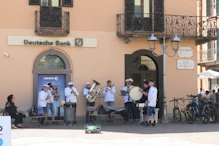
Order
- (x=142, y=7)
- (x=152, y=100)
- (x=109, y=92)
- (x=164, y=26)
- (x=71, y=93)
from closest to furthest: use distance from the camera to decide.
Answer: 1. (x=152, y=100)
2. (x=71, y=93)
3. (x=109, y=92)
4. (x=164, y=26)
5. (x=142, y=7)

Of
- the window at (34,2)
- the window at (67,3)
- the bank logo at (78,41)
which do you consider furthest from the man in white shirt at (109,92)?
the window at (34,2)

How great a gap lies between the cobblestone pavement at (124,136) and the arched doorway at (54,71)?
2.73 m

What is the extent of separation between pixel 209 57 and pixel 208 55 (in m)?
0.19

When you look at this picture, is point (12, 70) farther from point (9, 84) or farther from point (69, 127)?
point (69, 127)

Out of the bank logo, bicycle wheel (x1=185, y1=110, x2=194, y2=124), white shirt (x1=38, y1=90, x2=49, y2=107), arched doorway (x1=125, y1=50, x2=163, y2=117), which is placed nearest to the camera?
white shirt (x1=38, y1=90, x2=49, y2=107)

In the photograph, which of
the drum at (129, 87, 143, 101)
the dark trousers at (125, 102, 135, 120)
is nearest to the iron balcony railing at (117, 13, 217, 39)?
the drum at (129, 87, 143, 101)

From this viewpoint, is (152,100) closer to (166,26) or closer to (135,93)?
(135,93)

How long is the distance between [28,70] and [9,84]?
102 centimetres

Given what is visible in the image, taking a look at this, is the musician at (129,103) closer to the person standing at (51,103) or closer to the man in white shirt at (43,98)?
the person standing at (51,103)

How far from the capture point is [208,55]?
127 feet

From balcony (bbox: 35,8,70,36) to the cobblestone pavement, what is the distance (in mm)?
4303

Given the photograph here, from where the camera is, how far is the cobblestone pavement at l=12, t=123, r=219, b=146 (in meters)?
13.8

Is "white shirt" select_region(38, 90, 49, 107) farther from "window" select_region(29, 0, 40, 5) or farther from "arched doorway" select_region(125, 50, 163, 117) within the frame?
"arched doorway" select_region(125, 50, 163, 117)

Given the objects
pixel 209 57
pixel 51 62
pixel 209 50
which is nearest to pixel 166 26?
pixel 51 62
